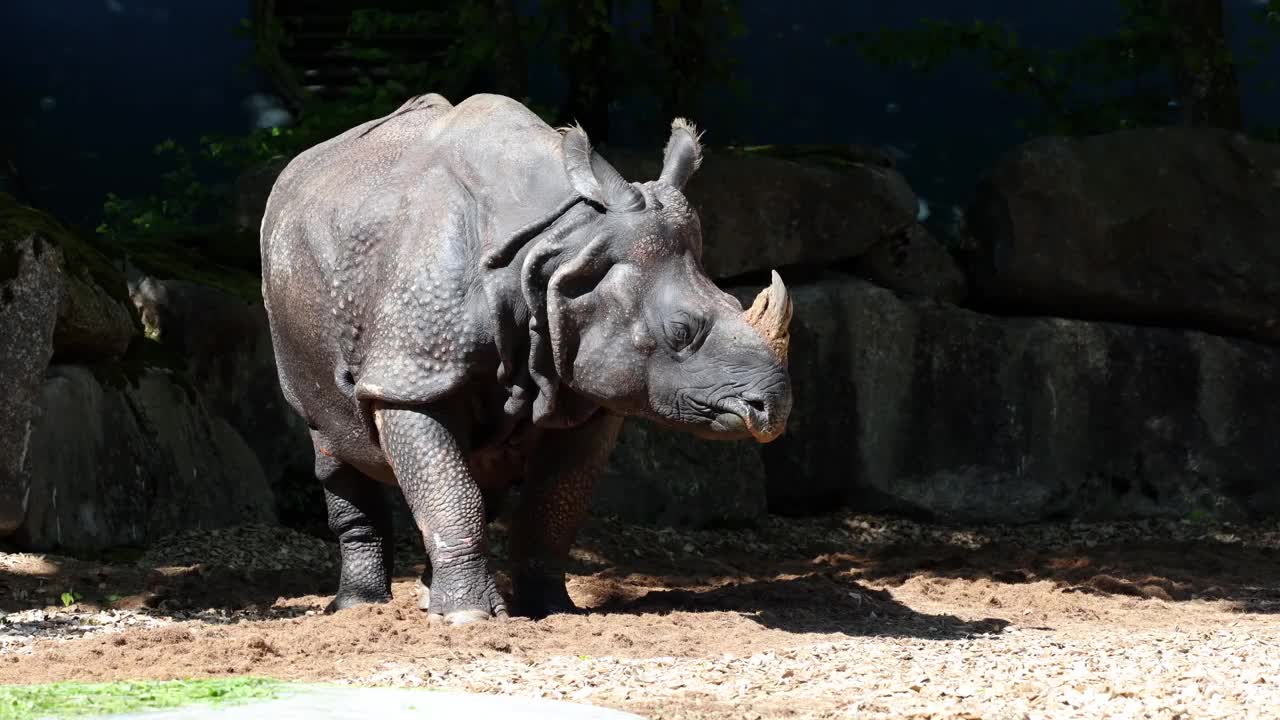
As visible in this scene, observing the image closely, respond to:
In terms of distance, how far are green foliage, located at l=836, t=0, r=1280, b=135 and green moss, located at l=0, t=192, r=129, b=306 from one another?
5.06 m

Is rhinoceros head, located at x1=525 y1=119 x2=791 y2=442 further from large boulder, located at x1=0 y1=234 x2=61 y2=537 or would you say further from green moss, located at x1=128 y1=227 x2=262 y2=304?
green moss, located at x1=128 y1=227 x2=262 y2=304

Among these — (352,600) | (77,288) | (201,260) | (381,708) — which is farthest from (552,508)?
(201,260)

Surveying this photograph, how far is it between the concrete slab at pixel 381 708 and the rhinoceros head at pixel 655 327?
1350 millimetres

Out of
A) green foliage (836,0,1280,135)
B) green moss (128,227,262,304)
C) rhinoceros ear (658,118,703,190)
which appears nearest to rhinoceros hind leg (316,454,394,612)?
rhinoceros ear (658,118,703,190)

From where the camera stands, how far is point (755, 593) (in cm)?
697

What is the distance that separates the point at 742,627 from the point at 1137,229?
5.62 metres

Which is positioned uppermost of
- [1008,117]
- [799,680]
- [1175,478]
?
[1008,117]

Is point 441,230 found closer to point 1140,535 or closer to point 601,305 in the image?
point 601,305

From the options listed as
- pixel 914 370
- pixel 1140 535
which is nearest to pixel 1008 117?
pixel 914 370

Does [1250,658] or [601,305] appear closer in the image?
[1250,658]

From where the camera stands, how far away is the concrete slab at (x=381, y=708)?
4191 millimetres

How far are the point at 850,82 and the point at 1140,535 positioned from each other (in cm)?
365

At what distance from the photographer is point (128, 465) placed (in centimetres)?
798

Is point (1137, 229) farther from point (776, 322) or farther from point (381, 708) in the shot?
point (381, 708)
